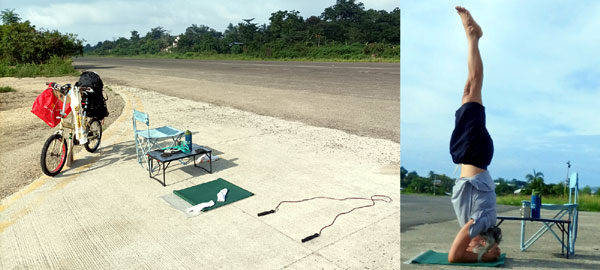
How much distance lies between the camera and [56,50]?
114ft

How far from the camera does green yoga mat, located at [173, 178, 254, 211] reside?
15.7 ft

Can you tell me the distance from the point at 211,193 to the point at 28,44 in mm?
34700

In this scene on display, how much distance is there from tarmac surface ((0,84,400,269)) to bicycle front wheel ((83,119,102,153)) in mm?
134

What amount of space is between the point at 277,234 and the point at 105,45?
452 ft

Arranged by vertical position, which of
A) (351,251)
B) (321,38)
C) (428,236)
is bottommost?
(351,251)

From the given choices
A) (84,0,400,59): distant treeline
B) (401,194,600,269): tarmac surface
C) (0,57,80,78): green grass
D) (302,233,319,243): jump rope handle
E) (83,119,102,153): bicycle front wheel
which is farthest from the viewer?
(84,0,400,59): distant treeline

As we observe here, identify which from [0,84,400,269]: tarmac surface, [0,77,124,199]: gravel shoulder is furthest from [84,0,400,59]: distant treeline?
[0,84,400,269]: tarmac surface

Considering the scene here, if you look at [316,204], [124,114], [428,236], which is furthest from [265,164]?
[124,114]

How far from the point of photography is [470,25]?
1702 mm

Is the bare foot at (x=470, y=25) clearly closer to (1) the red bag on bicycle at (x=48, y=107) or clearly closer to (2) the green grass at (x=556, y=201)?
(2) the green grass at (x=556, y=201)

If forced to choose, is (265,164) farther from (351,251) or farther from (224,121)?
(224,121)

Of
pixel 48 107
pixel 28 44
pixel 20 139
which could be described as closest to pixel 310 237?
pixel 48 107

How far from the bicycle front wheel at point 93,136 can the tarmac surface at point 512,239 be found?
6.13 meters

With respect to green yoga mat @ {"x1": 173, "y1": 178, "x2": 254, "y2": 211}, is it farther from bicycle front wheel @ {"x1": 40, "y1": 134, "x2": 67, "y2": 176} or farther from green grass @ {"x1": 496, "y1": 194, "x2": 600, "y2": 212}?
green grass @ {"x1": 496, "y1": 194, "x2": 600, "y2": 212}
